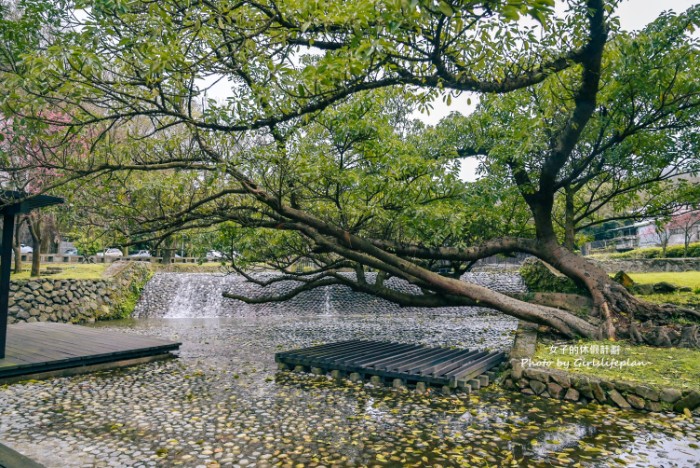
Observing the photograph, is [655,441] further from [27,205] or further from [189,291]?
[189,291]

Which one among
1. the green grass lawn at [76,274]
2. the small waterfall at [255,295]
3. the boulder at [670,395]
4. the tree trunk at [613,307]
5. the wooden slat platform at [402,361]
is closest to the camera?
the boulder at [670,395]

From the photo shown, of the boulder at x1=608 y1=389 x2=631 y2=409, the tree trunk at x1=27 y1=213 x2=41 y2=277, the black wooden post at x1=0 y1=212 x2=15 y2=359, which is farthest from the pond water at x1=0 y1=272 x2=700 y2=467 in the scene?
the tree trunk at x1=27 y1=213 x2=41 y2=277

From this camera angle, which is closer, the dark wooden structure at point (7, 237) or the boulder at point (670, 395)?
the boulder at point (670, 395)

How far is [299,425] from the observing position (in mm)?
5441

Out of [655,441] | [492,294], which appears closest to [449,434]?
[655,441]

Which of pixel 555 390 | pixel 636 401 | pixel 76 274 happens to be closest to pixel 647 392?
pixel 636 401

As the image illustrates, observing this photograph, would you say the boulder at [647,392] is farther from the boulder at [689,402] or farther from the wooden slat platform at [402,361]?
the wooden slat platform at [402,361]

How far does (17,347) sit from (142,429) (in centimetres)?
556

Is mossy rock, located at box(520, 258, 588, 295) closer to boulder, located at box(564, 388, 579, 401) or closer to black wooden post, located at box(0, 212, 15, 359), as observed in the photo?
boulder, located at box(564, 388, 579, 401)

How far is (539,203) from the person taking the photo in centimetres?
1060

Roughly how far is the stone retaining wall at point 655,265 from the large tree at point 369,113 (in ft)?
39.1

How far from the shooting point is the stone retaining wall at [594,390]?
222 inches

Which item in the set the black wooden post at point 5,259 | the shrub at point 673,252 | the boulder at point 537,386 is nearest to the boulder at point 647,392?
the boulder at point 537,386

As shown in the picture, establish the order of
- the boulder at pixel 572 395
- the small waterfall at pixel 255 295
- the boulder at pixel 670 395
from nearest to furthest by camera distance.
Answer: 1. the boulder at pixel 670 395
2. the boulder at pixel 572 395
3. the small waterfall at pixel 255 295
